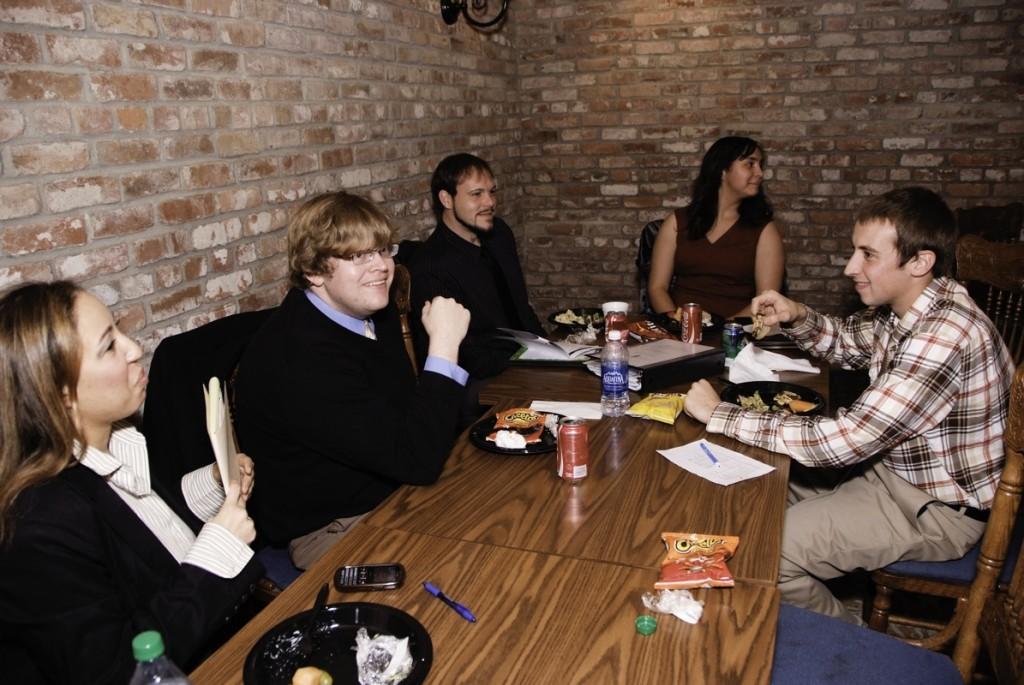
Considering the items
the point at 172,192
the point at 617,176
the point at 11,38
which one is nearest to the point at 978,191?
the point at 617,176

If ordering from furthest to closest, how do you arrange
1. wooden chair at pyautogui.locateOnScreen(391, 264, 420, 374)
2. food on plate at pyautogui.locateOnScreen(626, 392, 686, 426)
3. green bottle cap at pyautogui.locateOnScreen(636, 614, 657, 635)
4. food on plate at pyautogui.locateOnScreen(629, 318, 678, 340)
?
1. food on plate at pyautogui.locateOnScreen(629, 318, 678, 340)
2. wooden chair at pyautogui.locateOnScreen(391, 264, 420, 374)
3. food on plate at pyautogui.locateOnScreen(626, 392, 686, 426)
4. green bottle cap at pyautogui.locateOnScreen(636, 614, 657, 635)

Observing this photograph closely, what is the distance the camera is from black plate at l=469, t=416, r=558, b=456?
1867mm

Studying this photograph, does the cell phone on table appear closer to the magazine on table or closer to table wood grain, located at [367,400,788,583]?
table wood grain, located at [367,400,788,583]

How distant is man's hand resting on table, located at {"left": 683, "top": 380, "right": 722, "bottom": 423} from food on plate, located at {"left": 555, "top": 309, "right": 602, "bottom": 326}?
3.09ft

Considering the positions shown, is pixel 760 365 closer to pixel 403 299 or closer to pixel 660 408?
pixel 660 408

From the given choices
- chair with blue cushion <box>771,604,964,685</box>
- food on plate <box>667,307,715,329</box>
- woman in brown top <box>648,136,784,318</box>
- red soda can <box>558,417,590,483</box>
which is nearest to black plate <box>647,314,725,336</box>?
food on plate <box>667,307,715,329</box>

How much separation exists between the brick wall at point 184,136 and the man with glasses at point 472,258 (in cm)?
25

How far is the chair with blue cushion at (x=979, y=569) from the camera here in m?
1.59

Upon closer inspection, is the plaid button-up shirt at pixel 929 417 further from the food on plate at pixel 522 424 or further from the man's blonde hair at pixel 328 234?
the man's blonde hair at pixel 328 234

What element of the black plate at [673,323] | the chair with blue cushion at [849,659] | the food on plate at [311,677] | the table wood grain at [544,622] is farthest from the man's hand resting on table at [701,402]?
the food on plate at [311,677]

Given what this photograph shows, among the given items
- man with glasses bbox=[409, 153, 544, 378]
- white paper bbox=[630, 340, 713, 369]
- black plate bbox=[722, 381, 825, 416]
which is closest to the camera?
black plate bbox=[722, 381, 825, 416]

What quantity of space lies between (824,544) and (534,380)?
957 mm

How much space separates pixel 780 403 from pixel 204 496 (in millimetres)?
1506

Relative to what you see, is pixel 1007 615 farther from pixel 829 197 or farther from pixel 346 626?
pixel 829 197
